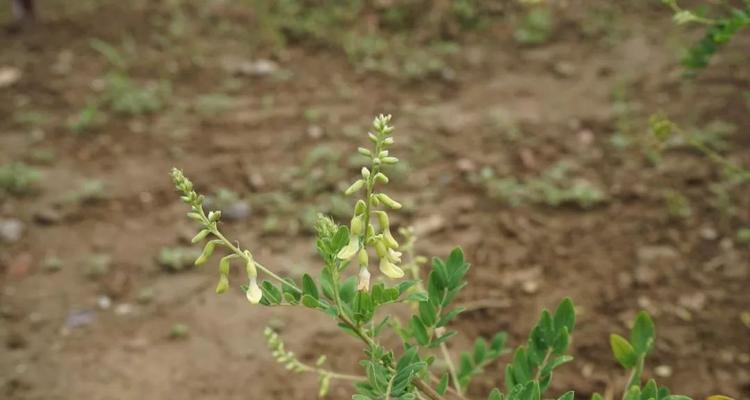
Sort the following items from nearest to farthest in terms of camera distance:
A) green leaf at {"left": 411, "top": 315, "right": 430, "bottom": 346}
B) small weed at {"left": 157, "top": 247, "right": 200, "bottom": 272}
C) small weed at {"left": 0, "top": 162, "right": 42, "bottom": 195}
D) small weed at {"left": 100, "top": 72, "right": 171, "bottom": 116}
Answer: green leaf at {"left": 411, "top": 315, "right": 430, "bottom": 346} → small weed at {"left": 157, "top": 247, "right": 200, "bottom": 272} → small weed at {"left": 0, "top": 162, "right": 42, "bottom": 195} → small weed at {"left": 100, "top": 72, "right": 171, "bottom": 116}

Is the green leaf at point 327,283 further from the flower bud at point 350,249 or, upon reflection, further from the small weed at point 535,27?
the small weed at point 535,27

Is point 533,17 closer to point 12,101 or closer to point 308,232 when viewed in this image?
point 308,232

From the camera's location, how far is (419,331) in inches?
59.8

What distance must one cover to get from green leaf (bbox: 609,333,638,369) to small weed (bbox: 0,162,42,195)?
2.93 metres

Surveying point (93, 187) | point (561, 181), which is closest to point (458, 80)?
point (561, 181)

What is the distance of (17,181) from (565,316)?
9.61 ft

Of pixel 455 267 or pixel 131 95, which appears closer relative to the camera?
pixel 455 267

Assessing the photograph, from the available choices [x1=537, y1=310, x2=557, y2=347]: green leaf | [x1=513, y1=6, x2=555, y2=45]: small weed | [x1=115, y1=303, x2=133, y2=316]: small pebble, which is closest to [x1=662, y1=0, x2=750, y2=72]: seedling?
[x1=537, y1=310, x2=557, y2=347]: green leaf

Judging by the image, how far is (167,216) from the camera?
134 inches

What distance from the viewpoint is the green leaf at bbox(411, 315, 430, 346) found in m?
1.51

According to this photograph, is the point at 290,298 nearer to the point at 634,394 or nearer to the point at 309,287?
the point at 309,287

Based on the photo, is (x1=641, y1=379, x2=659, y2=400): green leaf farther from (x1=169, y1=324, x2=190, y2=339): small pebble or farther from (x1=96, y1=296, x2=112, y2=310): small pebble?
(x1=96, y1=296, x2=112, y2=310): small pebble

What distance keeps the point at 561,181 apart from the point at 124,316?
76.7 inches

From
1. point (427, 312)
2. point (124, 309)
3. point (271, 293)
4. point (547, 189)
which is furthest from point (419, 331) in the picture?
point (547, 189)
